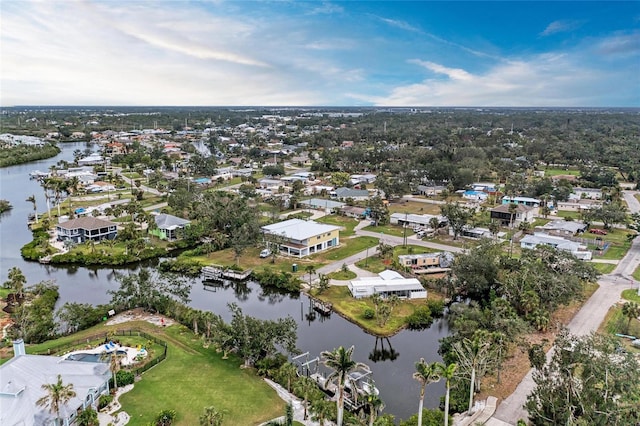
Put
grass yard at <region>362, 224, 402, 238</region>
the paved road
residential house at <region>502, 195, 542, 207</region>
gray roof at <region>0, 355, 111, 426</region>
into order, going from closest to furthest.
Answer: gray roof at <region>0, 355, 111, 426</region> < the paved road < grass yard at <region>362, 224, 402, 238</region> < residential house at <region>502, 195, 542, 207</region>

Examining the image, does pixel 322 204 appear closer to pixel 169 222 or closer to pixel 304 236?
pixel 304 236

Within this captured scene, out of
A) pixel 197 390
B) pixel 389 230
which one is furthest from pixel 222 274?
pixel 389 230

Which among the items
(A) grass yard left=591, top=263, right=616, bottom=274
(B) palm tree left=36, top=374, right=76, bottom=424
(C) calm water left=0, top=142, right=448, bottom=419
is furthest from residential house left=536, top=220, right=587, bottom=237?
(B) palm tree left=36, top=374, right=76, bottom=424

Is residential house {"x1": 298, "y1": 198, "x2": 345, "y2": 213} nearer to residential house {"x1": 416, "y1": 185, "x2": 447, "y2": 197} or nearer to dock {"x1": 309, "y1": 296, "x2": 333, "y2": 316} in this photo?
residential house {"x1": 416, "y1": 185, "x2": 447, "y2": 197}

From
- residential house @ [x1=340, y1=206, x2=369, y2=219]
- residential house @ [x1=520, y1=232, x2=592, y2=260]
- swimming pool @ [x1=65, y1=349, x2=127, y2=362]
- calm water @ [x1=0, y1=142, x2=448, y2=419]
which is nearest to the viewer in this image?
swimming pool @ [x1=65, y1=349, x2=127, y2=362]

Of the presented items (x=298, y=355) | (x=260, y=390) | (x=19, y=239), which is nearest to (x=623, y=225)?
(x=298, y=355)

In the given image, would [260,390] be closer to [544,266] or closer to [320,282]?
[320,282]

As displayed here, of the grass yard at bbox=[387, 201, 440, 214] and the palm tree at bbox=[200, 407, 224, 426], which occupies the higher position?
the palm tree at bbox=[200, 407, 224, 426]
